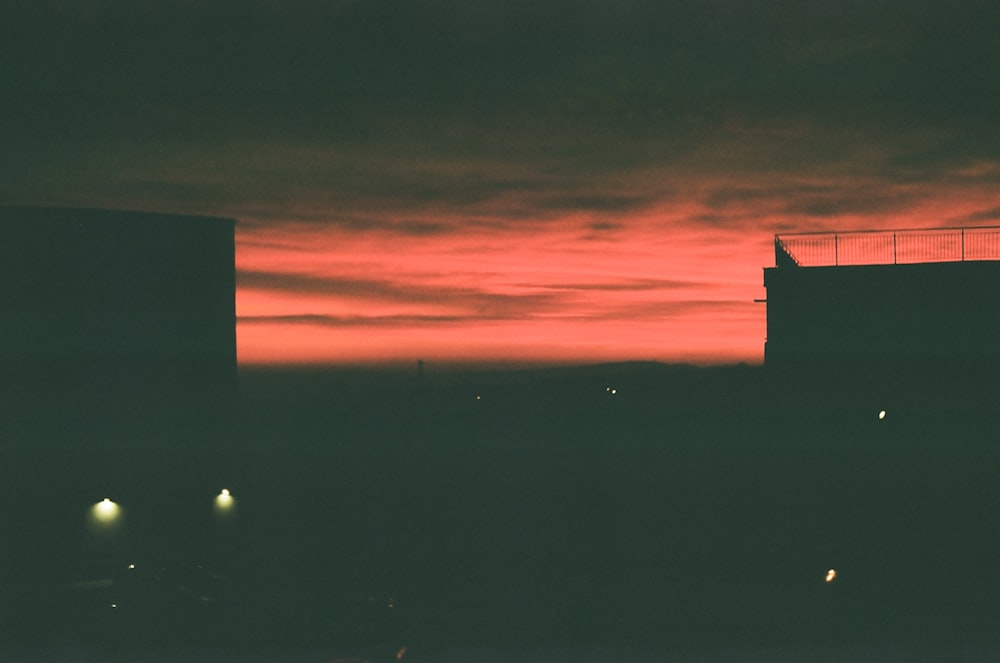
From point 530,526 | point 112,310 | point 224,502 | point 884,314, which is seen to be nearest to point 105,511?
point 224,502

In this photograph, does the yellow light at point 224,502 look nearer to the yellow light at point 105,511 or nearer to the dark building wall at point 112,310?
the yellow light at point 105,511

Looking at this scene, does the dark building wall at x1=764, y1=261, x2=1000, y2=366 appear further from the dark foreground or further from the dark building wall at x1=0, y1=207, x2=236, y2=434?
the dark building wall at x1=0, y1=207, x2=236, y2=434

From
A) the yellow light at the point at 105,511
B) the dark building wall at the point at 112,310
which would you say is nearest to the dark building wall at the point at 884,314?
the dark building wall at the point at 112,310

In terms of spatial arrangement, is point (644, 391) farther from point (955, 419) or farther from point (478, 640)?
point (478, 640)

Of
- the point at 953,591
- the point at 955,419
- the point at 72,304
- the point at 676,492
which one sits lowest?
the point at 953,591

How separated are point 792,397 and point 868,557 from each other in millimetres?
5672

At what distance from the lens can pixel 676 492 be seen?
2727cm

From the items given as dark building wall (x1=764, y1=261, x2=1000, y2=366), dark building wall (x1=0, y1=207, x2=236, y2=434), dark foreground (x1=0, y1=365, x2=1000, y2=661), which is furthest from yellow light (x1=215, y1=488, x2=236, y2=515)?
dark building wall (x1=764, y1=261, x2=1000, y2=366)

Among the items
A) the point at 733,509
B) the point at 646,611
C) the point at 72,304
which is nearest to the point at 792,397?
the point at 733,509

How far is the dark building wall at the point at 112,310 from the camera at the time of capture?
2366cm

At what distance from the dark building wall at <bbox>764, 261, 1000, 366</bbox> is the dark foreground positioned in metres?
0.95

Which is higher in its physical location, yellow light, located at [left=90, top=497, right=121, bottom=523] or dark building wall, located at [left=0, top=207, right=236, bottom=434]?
dark building wall, located at [left=0, top=207, right=236, bottom=434]

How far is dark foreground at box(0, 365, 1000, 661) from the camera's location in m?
18.0

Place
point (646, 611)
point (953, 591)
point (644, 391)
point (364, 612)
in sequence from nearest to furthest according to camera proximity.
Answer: point (364, 612), point (646, 611), point (953, 591), point (644, 391)
